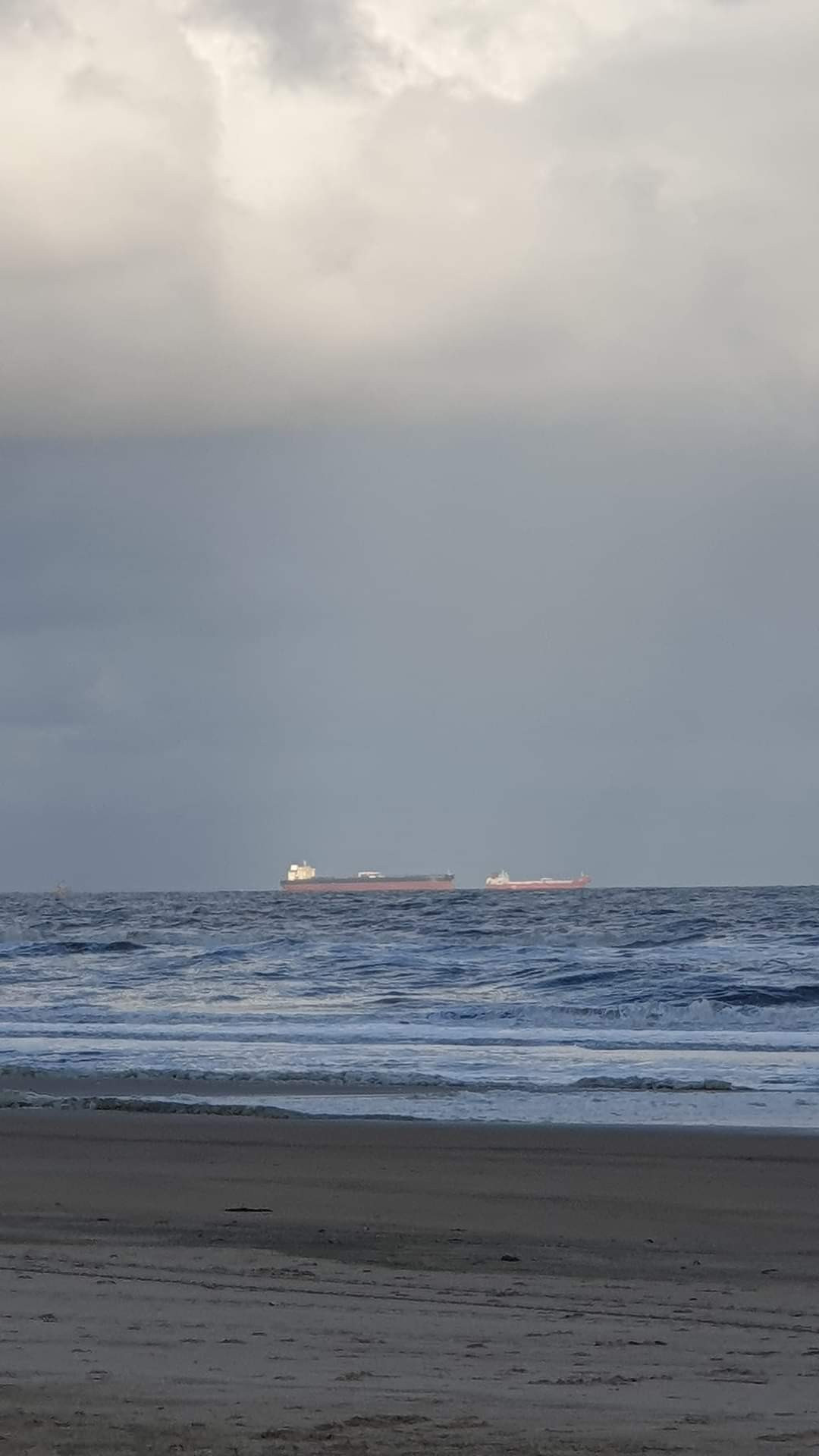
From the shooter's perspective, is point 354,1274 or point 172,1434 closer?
point 172,1434

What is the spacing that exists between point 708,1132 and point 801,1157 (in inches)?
60.8

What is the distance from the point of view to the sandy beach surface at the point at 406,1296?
5.06 metres

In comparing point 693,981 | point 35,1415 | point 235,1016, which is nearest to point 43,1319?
point 35,1415

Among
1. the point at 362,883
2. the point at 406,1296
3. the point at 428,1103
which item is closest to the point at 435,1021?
the point at 428,1103

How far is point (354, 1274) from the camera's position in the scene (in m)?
7.73

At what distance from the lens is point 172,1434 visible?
4.90 meters

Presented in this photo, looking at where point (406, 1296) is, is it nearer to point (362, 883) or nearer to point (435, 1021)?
point (435, 1021)

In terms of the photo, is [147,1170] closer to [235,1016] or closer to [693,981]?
[235,1016]

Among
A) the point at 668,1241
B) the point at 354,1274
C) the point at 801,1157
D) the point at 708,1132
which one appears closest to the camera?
the point at 354,1274

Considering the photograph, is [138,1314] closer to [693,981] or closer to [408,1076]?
[408,1076]

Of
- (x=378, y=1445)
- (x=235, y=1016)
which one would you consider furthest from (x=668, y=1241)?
(x=235, y=1016)

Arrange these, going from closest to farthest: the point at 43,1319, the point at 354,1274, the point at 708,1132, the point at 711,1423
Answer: the point at 711,1423 → the point at 43,1319 → the point at 354,1274 → the point at 708,1132

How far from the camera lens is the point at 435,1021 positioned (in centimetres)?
2727

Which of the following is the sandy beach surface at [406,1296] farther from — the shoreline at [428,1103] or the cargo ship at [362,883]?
the cargo ship at [362,883]
